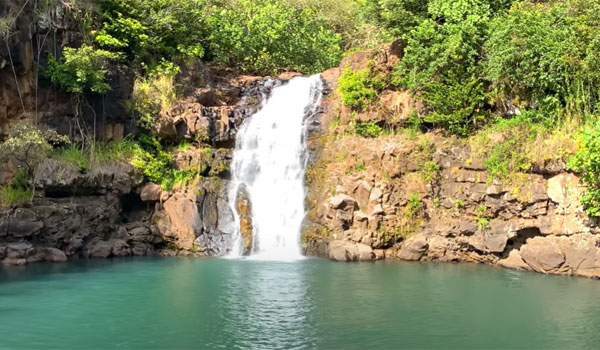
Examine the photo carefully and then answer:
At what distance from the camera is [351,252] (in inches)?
759

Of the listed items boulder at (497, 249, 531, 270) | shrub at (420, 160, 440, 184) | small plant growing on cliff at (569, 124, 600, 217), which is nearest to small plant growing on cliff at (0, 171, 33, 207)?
shrub at (420, 160, 440, 184)

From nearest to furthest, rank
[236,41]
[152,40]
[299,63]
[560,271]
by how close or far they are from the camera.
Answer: [560,271] < [152,40] < [236,41] < [299,63]

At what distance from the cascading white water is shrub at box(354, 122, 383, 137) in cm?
218

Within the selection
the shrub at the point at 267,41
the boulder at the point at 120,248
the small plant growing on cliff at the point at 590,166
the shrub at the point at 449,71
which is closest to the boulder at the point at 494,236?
the small plant growing on cliff at the point at 590,166

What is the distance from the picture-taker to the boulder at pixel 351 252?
19266 millimetres

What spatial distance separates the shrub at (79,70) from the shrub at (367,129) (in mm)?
9400

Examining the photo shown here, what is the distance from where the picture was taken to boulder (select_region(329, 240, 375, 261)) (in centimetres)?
1927

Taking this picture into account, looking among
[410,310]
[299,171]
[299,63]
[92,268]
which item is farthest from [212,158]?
[410,310]

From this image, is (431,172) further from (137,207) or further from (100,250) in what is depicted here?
(100,250)

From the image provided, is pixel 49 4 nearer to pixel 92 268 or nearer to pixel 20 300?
pixel 92 268

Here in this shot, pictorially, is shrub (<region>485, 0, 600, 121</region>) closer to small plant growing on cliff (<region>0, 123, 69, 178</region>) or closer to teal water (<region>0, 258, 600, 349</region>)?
teal water (<region>0, 258, 600, 349</region>)

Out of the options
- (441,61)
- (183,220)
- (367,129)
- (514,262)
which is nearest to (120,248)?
(183,220)

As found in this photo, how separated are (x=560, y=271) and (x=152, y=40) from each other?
18079mm

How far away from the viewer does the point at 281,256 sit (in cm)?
2070
